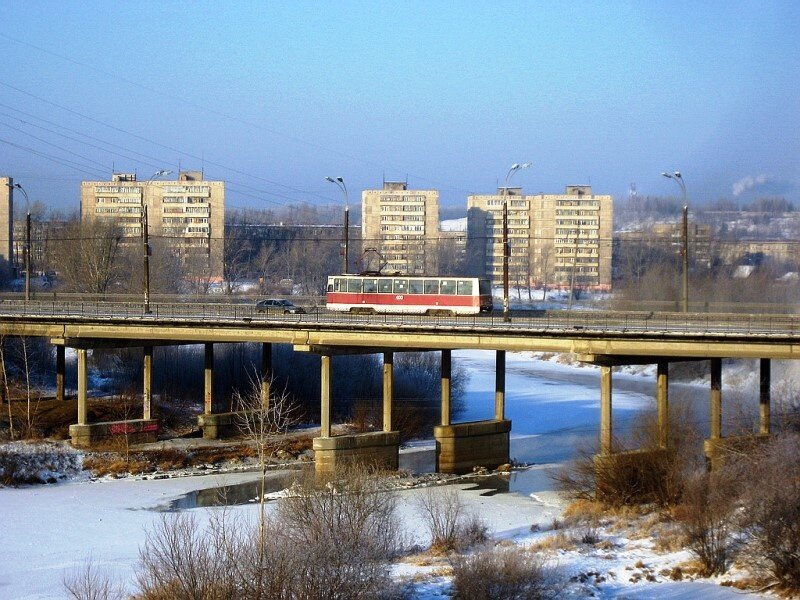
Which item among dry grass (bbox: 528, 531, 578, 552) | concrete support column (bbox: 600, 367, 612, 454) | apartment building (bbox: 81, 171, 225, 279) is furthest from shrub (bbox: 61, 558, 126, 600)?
apartment building (bbox: 81, 171, 225, 279)

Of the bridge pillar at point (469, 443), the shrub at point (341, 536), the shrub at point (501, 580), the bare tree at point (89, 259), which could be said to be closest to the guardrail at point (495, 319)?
the bridge pillar at point (469, 443)

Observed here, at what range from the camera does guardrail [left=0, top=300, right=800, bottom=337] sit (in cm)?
4238

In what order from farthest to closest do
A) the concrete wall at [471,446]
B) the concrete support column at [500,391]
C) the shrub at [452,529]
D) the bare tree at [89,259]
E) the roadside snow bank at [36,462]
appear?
the bare tree at [89,259]
the concrete support column at [500,391]
the concrete wall at [471,446]
the roadside snow bank at [36,462]
the shrub at [452,529]

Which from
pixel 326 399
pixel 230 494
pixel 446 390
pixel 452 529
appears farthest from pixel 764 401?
pixel 230 494

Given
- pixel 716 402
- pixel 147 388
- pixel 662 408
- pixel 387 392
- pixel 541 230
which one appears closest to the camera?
pixel 662 408

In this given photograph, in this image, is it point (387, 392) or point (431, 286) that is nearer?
point (387, 392)

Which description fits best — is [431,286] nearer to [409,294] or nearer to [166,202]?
[409,294]

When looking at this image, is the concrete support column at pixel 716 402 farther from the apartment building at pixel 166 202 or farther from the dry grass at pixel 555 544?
the apartment building at pixel 166 202

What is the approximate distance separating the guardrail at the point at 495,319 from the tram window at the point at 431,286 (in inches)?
236

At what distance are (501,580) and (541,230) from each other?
136685 mm

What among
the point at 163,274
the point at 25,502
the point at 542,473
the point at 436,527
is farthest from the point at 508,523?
the point at 163,274

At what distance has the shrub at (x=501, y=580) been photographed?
2384cm

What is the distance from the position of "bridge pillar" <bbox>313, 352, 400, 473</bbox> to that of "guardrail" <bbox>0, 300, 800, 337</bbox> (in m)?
2.93

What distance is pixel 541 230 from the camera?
159 m
